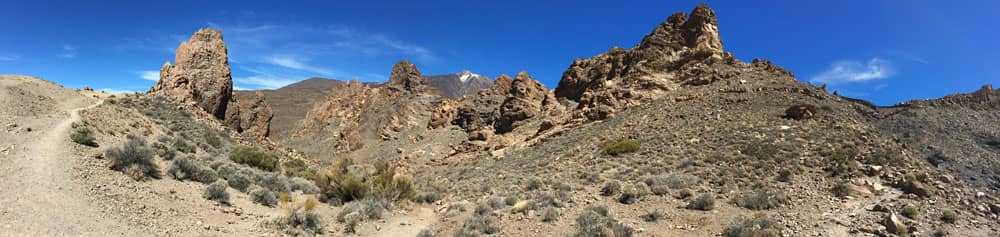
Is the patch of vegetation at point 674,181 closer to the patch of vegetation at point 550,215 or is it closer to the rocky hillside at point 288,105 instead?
the patch of vegetation at point 550,215

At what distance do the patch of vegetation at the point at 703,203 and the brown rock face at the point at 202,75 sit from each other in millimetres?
27810

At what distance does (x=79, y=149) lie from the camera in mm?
10562

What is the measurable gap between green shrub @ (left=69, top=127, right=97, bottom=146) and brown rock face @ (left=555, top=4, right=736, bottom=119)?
24.3 meters

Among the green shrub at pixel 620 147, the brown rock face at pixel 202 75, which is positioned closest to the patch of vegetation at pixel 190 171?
the green shrub at pixel 620 147

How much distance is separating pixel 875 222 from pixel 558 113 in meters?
28.8

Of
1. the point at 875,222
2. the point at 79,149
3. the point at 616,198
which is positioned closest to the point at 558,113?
the point at 616,198

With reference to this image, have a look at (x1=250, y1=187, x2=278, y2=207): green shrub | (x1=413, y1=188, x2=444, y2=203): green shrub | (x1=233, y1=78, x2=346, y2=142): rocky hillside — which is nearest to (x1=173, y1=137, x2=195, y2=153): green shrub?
(x1=250, y1=187, x2=278, y2=207): green shrub

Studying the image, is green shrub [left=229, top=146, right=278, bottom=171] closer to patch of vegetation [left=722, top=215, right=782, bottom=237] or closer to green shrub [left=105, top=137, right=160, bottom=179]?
green shrub [left=105, top=137, right=160, bottom=179]

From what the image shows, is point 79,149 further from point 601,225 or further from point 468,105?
point 468,105

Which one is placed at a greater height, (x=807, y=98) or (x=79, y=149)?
(x=807, y=98)

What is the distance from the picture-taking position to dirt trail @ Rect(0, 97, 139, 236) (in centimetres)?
616

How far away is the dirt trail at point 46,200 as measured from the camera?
6.16 metres

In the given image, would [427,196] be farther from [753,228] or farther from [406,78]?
[406,78]

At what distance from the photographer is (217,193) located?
992 cm
